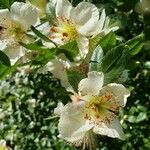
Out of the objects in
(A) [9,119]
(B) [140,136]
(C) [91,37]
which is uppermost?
(C) [91,37]

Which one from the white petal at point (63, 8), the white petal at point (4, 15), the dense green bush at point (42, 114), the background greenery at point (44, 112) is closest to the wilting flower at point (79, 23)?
the white petal at point (63, 8)

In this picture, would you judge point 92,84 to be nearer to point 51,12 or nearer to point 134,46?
point 134,46

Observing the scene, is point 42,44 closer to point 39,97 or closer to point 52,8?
point 52,8

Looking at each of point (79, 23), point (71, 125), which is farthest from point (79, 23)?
point (71, 125)

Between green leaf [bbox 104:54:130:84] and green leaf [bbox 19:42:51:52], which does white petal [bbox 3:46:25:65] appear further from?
green leaf [bbox 104:54:130:84]

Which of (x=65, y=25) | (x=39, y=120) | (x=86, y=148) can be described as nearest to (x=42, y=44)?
(x=65, y=25)

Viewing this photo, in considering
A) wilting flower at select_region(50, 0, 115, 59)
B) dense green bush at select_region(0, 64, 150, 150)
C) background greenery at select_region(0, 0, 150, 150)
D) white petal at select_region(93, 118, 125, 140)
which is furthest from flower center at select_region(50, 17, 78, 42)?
dense green bush at select_region(0, 64, 150, 150)
